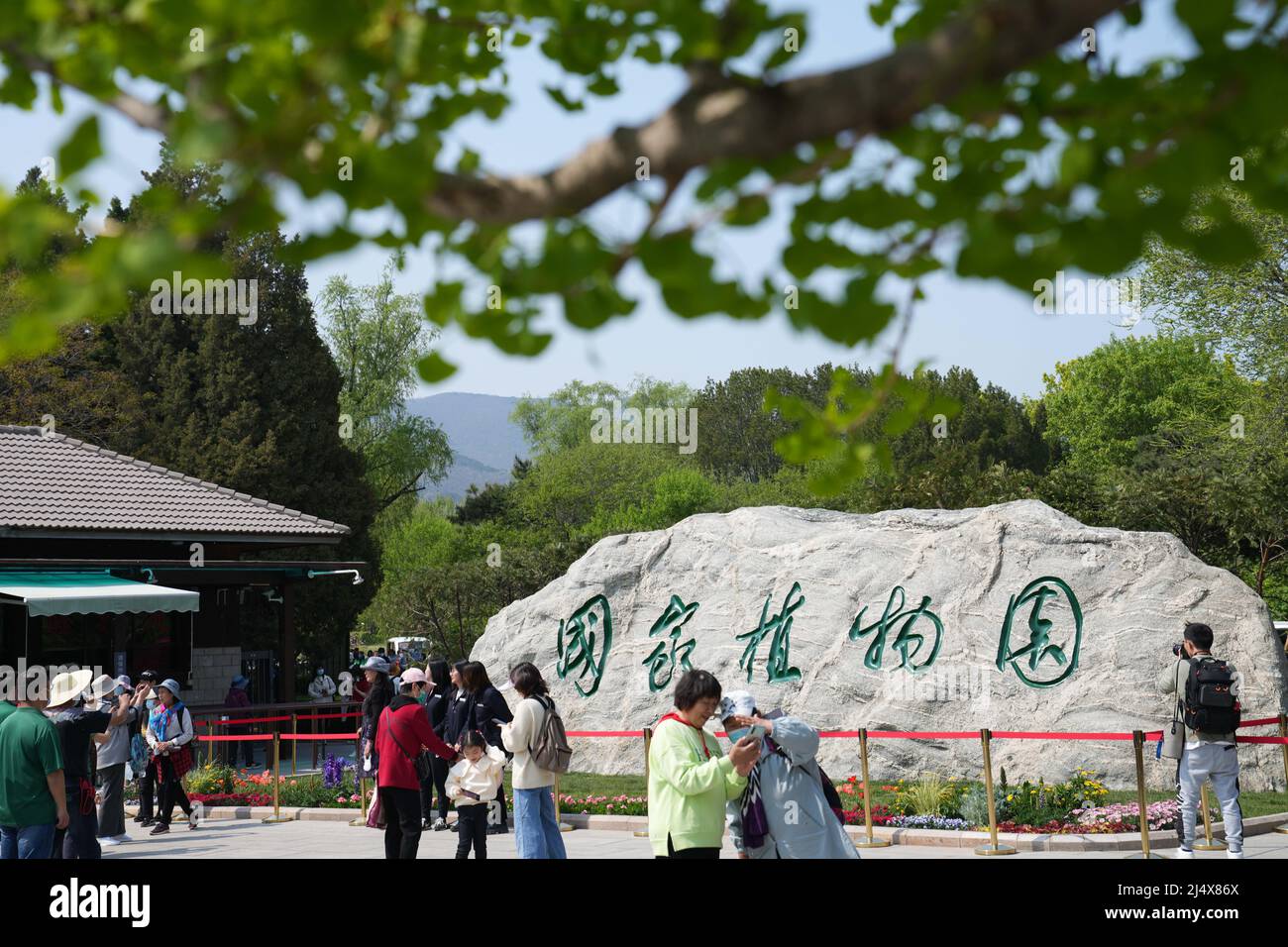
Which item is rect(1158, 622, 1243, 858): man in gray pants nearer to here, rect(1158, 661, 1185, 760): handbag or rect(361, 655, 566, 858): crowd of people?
rect(1158, 661, 1185, 760): handbag

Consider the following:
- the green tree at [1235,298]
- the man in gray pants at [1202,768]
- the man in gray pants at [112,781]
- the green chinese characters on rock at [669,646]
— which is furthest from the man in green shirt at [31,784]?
the green tree at [1235,298]

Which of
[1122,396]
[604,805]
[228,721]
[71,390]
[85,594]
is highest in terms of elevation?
[1122,396]

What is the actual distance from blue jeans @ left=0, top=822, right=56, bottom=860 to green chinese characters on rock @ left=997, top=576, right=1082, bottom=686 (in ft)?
37.5

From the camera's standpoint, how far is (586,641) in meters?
19.0

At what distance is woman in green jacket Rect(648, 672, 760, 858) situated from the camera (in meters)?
6.65

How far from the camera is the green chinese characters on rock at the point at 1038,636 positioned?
632 inches

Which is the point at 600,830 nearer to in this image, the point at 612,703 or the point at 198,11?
the point at 612,703

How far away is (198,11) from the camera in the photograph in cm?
279

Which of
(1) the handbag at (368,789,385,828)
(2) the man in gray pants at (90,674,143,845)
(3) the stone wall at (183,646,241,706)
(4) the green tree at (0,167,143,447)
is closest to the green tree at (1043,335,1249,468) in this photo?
(4) the green tree at (0,167,143,447)

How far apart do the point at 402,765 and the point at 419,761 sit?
2119 mm

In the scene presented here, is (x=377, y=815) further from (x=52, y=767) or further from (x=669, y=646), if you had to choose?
(x=669, y=646)

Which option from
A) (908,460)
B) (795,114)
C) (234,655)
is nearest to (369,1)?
(795,114)

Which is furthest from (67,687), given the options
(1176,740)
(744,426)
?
(744,426)

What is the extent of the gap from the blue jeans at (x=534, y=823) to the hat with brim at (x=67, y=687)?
3.46 m
